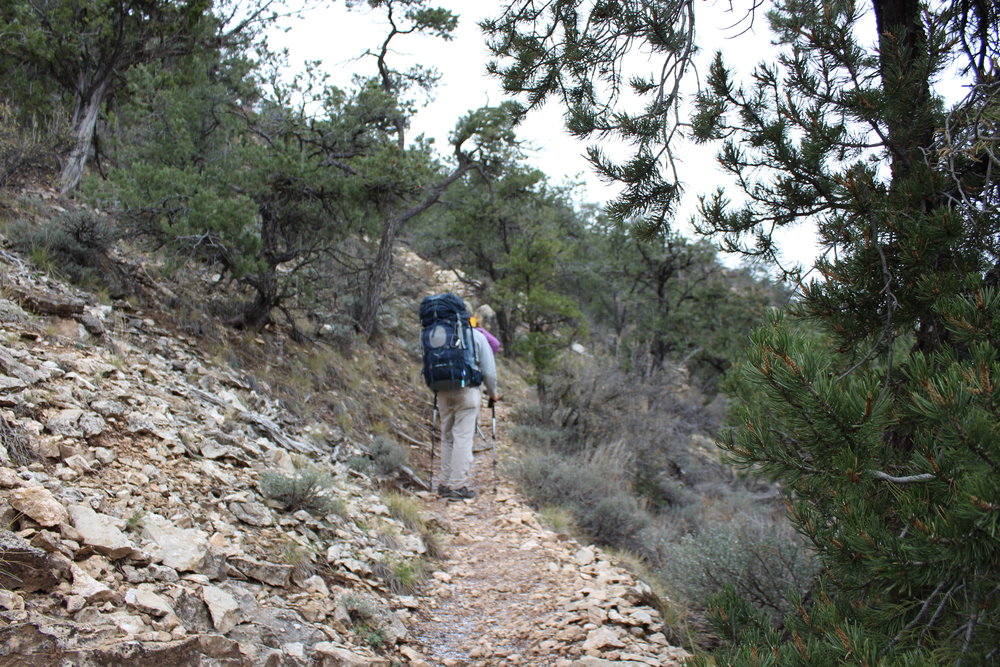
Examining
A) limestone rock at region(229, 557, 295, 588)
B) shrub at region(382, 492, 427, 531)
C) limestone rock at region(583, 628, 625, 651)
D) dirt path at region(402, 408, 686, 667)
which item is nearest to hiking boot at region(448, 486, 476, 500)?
dirt path at region(402, 408, 686, 667)

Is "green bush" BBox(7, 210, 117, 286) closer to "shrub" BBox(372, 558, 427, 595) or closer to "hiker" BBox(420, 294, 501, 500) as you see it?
"hiker" BBox(420, 294, 501, 500)

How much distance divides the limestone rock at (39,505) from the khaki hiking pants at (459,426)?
3.99 m

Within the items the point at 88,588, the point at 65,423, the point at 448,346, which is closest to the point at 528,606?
the point at 88,588

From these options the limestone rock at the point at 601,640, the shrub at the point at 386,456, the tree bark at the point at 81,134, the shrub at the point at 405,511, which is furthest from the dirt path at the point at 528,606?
the tree bark at the point at 81,134

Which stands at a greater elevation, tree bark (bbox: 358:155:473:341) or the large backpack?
tree bark (bbox: 358:155:473:341)

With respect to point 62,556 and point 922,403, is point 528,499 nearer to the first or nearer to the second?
point 62,556

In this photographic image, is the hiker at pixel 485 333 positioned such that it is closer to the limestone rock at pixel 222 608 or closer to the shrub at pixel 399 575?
the shrub at pixel 399 575

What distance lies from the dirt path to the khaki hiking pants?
752 millimetres

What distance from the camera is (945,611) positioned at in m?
1.73

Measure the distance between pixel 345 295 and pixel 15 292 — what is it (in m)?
6.34

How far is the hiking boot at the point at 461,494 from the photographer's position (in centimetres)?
659

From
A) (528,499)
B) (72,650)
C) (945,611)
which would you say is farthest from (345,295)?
(945,611)

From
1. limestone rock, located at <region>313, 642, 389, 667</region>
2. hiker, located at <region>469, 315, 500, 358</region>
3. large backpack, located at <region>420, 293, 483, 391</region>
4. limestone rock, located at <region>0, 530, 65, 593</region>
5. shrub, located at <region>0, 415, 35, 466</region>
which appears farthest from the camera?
hiker, located at <region>469, 315, 500, 358</region>

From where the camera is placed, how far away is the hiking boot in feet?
21.6
